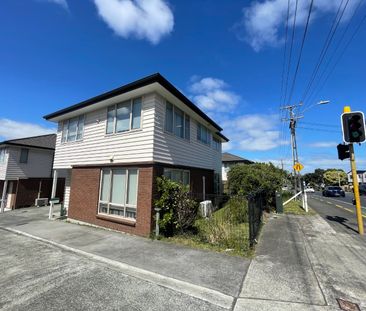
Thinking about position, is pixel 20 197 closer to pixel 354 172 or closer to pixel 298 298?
pixel 298 298

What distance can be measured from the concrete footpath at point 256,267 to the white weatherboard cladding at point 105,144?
3.56 meters

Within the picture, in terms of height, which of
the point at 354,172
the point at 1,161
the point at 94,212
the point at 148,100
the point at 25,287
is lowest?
the point at 25,287

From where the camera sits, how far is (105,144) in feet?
36.1

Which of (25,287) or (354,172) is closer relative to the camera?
(25,287)

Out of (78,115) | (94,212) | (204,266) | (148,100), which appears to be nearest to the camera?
(204,266)

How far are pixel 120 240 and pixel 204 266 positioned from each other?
3973 mm

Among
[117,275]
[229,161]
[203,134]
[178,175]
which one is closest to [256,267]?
[117,275]

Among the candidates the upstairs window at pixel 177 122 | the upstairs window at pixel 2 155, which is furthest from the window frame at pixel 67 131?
the upstairs window at pixel 2 155

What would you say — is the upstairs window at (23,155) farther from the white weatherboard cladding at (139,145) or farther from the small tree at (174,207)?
the small tree at (174,207)

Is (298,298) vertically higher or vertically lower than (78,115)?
lower

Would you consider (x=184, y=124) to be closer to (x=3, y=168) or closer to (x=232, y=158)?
(x=3, y=168)

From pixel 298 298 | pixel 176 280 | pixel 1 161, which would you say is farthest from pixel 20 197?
pixel 298 298

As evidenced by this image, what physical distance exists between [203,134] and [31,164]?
709 inches

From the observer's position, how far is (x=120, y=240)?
818 cm
